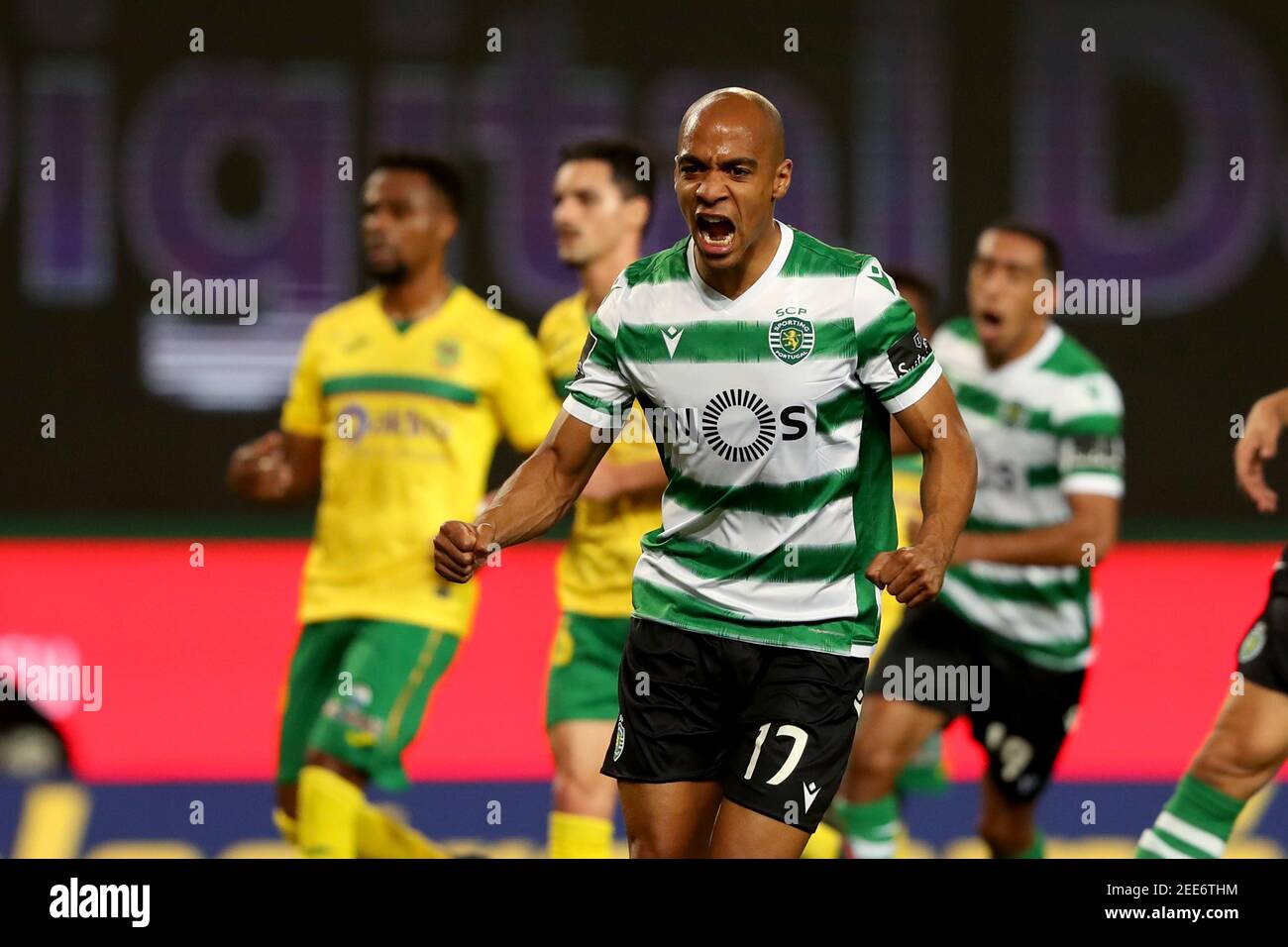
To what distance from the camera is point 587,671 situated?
5.87 meters

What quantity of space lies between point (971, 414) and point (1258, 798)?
1915 mm

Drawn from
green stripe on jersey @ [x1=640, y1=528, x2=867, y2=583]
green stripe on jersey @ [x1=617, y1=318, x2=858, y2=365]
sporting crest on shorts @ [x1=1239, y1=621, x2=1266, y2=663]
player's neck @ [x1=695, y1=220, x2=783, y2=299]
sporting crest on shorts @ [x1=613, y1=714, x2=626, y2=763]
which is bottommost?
sporting crest on shorts @ [x1=613, y1=714, x2=626, y2=763]

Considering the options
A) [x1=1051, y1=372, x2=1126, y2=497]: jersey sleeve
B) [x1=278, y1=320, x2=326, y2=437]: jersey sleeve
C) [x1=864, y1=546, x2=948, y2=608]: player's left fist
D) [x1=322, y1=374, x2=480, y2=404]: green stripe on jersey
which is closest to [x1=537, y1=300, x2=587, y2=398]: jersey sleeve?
[x1=322, y1=374, x2=480, y2=404]: green stripe on jersey

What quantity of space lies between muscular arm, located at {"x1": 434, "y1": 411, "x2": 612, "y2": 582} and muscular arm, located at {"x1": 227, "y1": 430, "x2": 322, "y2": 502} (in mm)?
2053

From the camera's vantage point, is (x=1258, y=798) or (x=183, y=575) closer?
(x=1258, y=798)

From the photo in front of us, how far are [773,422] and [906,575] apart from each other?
54 centimetres

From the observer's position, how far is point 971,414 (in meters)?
6.31

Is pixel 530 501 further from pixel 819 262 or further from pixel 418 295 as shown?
pixel 418 295

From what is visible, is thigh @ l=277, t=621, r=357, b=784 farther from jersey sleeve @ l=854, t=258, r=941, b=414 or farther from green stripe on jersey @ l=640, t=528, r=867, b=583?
jersey sleeve @ l=854, t=258, r=941, b=414

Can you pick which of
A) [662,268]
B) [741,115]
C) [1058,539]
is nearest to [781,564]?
[662,268]

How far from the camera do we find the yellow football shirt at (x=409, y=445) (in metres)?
6.11

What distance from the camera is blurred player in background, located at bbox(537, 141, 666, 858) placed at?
5742mm

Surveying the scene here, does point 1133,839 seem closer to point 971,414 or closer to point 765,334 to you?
point 971,414
